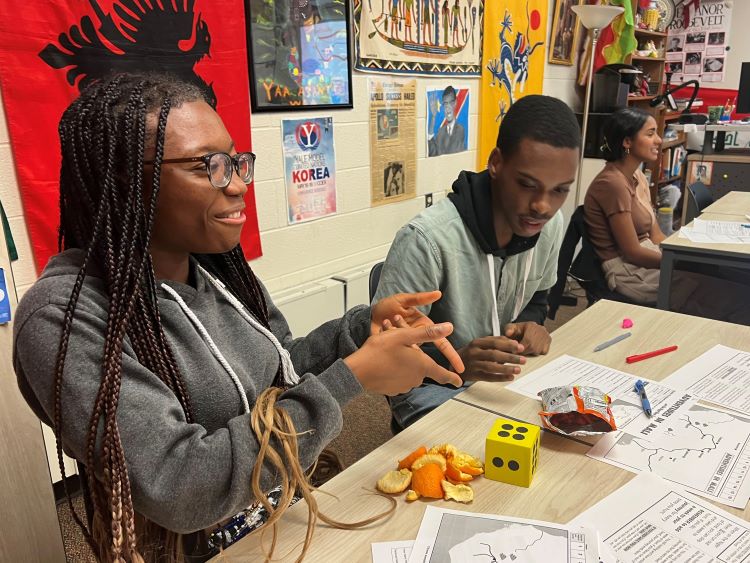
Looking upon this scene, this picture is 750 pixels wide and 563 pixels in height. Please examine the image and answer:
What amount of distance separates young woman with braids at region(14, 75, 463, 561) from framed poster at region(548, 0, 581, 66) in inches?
147

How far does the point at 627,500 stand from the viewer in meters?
0.87

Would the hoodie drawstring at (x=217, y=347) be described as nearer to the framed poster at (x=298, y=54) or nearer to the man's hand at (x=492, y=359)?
the man's hand at (x=492, y=359)

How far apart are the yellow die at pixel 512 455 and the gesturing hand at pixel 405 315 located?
0.16m

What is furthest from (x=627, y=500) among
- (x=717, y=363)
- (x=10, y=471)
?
(x=10, y=471)

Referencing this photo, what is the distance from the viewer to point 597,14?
3707 mm

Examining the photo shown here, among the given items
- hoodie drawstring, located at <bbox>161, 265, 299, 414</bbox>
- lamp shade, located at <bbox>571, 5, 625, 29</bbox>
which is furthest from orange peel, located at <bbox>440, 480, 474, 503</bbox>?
lamp shade, located at <bbox>571, 5, 625, 29</bbox>

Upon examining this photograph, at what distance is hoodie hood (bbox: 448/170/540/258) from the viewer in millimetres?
1494

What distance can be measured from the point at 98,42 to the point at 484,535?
1.71 metres

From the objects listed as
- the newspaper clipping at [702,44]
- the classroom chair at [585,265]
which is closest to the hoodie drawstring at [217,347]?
the classroom chair at [585,265]

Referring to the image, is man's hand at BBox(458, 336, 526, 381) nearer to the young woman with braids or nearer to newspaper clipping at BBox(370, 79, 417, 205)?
the young woman with braids

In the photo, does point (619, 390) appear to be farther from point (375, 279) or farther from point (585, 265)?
point (585, 265)

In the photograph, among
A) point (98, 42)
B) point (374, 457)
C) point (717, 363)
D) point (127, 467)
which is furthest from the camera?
point (98, 42)

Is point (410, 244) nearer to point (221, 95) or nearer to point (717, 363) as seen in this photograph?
point (717, 363)

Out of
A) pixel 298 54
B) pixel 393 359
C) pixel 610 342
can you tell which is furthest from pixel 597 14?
A: pixel 393 359
